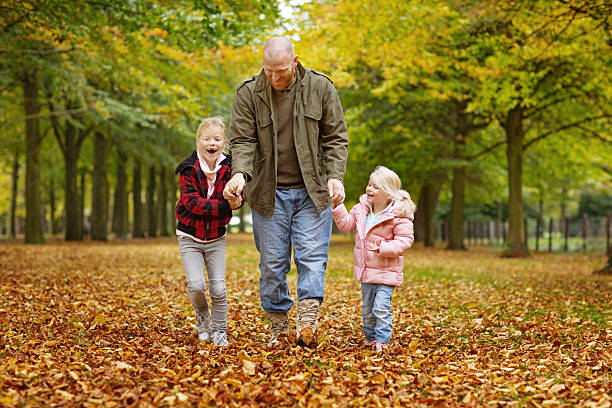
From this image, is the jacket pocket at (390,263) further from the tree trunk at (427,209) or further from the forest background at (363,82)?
the tree trunk at (427,209)

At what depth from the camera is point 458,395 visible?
371 centimetres

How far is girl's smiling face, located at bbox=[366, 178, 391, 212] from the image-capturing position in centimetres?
505

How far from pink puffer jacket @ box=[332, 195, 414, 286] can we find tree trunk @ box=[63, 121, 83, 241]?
1983 cm

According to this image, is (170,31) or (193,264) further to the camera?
(170,31)

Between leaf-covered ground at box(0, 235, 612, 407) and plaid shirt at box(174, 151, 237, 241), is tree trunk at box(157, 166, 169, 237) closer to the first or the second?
leaf-covered ground at box(0, 235, 612, 407)

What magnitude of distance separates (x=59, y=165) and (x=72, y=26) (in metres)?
22.3

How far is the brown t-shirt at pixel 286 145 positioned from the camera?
4.83 meters

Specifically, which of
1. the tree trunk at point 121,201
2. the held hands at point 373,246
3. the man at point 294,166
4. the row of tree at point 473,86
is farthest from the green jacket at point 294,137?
the tree trunk at point 121,201

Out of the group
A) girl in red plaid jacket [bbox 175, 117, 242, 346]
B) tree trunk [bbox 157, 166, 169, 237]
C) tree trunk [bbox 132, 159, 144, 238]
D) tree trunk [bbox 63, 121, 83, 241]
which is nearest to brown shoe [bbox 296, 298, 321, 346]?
girl in red plaid jacket [bbox 175, 117, 242, 346]

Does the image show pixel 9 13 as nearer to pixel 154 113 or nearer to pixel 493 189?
pixel 154 113

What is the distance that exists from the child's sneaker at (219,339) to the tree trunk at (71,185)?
63.1ft

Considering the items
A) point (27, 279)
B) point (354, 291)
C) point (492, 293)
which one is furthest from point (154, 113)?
point (492, 293)

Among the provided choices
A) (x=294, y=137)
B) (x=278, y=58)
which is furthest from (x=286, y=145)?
(x=278, y=58)

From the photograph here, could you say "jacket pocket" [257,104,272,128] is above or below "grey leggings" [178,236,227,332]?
above
